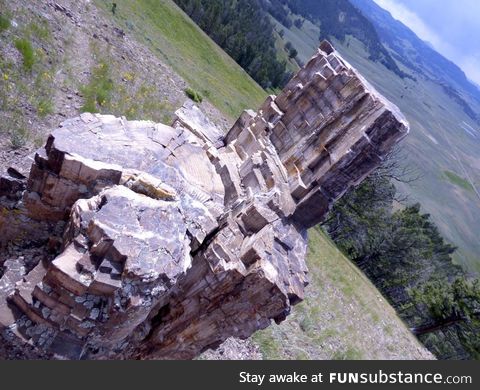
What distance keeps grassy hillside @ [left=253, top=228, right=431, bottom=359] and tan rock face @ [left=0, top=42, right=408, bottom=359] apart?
36.9 feet

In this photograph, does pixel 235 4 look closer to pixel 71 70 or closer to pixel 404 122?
pixel 71 70

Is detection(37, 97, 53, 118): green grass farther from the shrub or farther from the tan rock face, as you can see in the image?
the shrub

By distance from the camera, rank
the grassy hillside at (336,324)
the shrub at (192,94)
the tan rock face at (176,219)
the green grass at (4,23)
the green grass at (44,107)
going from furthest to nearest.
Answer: the shrub at (192,94), the grassy hillside at (336,324), the green grass at (4,23), the green grass at (44,107), the tan rock face at (176,219)

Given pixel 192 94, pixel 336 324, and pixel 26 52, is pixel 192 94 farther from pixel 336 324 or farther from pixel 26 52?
pixel 336 324

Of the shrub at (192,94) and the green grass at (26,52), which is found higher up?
the green grass at (26,52)

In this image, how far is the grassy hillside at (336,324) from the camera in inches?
1143

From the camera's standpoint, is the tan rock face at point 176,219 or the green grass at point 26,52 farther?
the green grass at point 26,52

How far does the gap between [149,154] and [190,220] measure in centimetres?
320

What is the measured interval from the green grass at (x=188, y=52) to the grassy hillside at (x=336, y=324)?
2331cm

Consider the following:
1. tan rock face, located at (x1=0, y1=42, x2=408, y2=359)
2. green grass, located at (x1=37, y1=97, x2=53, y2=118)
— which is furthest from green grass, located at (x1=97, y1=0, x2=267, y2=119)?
tan rock face, located at (x1=0, y1=42, x2=408, y2=359)

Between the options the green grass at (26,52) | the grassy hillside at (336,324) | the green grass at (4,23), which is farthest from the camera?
the grassy hillside at (336,324)

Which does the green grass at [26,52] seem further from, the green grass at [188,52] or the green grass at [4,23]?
the green grass at [188,52]

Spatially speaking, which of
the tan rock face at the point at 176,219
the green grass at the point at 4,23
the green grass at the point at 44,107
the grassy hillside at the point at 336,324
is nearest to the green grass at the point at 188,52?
the green grass at the point at 4,23

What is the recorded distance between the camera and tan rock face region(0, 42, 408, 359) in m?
12.1
